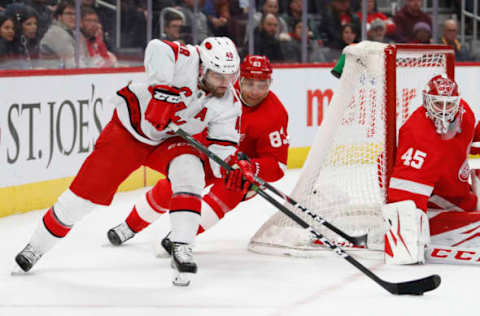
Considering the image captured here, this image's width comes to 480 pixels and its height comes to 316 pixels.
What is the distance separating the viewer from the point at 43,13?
16.9ft

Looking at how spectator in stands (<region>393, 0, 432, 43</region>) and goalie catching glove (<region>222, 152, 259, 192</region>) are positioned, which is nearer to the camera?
goalie catching glove (<region>222, 152, 259, 192</region>)

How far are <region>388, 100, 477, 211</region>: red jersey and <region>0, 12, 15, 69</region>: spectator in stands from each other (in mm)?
2223

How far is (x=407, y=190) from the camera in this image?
362 cm

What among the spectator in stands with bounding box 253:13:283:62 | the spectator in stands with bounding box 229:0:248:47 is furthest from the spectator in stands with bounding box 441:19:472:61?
the spectator in stands with bounding box 229:0:248:47

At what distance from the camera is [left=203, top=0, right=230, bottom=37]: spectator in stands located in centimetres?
682

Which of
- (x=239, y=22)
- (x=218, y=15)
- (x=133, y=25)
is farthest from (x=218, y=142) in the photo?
(x=239, y=22)

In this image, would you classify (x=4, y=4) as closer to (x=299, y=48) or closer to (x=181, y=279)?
(x=181, y=279)

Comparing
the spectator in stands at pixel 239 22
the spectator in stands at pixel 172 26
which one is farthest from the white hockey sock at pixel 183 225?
the spectator in stands at pixel 239 22

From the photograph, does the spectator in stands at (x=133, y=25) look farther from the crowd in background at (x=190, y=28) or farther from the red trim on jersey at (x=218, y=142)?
the red trim on jersey at (x=218, y=142)

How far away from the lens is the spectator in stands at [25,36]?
4949 millimetres

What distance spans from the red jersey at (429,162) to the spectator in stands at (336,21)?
394cm

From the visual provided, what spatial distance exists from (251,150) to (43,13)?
1823mm

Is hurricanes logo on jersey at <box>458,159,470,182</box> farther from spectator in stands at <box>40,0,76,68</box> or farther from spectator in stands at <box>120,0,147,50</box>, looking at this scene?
spectator in stands at <box>120,0,147,50</box>

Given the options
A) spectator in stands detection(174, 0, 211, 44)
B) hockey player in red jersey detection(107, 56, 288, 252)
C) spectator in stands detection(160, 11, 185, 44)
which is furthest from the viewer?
spectator in stands detection(174, 0, 211, 44)
